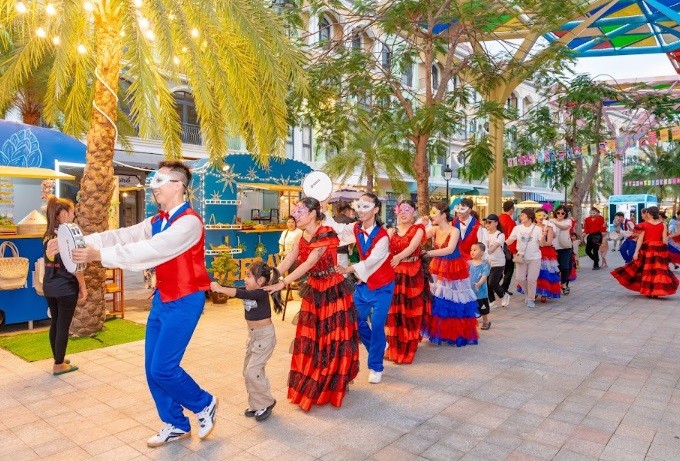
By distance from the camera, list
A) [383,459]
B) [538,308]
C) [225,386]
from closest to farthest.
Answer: [383,459]
[225,386]
[538,308]

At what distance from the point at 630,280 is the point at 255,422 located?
31.1ft

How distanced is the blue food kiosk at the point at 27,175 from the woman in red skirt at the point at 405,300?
530 centimetres

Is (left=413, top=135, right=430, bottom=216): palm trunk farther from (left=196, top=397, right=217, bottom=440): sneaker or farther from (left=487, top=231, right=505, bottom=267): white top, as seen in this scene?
(left=196, top=397, right=217, bottom=440): sneaker

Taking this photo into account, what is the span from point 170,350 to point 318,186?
198 centimetres

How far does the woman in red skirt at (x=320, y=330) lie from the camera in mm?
4527

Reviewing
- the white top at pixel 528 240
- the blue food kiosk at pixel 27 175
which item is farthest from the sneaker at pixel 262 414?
the white top at pixel 528 240

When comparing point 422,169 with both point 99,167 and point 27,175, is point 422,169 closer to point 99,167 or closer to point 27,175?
point 99,167

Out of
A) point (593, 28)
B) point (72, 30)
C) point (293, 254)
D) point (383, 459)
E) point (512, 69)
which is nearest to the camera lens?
point (383, 459)

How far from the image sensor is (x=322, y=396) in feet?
14.9

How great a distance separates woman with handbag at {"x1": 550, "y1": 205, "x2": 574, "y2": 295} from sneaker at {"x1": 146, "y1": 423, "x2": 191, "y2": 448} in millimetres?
9072

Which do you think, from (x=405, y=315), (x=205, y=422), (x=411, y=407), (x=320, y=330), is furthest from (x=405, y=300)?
(x=205, y=422)

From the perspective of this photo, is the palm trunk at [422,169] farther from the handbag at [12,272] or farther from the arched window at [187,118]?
the arched window at [187,118]

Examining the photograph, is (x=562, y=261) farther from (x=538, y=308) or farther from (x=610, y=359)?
(x=610, y=359)

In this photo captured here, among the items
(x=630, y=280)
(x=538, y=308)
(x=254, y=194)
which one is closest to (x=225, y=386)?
(x=538, y=308)
